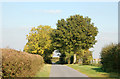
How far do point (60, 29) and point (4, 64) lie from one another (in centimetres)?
4202

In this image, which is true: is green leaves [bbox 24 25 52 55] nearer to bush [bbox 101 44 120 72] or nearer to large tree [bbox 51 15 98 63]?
large tree [bbox 51 15 98 63]

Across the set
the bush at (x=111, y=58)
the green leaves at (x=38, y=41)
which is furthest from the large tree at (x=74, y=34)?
the bush at (x=111, y=58)

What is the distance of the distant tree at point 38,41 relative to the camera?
5585 centimetres

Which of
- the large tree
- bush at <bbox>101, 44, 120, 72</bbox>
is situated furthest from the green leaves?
bush at <bbox>101, 44, 120, 72</bbox>

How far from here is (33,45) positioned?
55438mm

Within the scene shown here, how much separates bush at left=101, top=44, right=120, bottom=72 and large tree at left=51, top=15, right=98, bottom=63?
23930mm

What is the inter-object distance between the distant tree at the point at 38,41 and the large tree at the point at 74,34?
3.41 m

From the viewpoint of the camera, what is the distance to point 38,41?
5584 centimetres

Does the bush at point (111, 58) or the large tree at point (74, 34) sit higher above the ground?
the large tree at point (74, 34)

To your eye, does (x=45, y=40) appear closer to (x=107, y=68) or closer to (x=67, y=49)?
(x=67, y=49)

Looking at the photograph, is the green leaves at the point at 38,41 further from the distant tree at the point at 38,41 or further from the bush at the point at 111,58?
the bush at the point at 111,58

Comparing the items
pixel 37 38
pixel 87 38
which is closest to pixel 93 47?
pixel 87 38

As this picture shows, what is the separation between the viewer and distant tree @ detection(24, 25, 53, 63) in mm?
55850

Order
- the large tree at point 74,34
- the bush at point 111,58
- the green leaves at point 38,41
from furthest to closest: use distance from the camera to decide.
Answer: the green leaves at point 38,41
the large tree at point 74,34
the bush at point 111,58
